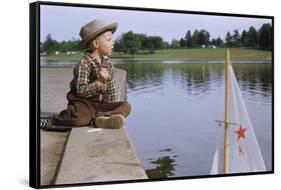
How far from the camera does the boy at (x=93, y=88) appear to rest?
575 centimetres

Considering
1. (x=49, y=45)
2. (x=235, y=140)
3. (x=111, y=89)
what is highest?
(x=49, y=45)

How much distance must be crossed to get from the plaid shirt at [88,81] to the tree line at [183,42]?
0.15 m

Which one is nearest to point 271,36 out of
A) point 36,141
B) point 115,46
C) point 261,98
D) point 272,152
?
point 261,98

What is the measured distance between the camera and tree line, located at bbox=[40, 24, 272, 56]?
572 cm

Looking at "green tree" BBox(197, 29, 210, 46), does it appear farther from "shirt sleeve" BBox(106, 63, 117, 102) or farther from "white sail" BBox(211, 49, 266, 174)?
"shirt sleeve" BBox(106, 63, 117, 102)

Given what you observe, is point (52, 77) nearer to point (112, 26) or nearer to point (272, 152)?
point (112, 26)

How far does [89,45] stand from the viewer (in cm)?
580

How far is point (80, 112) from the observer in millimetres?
5773

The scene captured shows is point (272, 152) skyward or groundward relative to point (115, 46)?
groundward

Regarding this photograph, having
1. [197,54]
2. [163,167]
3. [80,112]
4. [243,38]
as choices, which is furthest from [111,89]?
[243,38]

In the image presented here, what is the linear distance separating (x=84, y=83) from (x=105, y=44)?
1.26 feet

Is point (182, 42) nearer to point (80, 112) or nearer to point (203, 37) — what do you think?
point (203, 37)

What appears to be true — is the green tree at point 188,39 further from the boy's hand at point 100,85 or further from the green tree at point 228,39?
the boy's hand at point 100,85

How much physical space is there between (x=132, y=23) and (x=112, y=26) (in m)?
0.21
